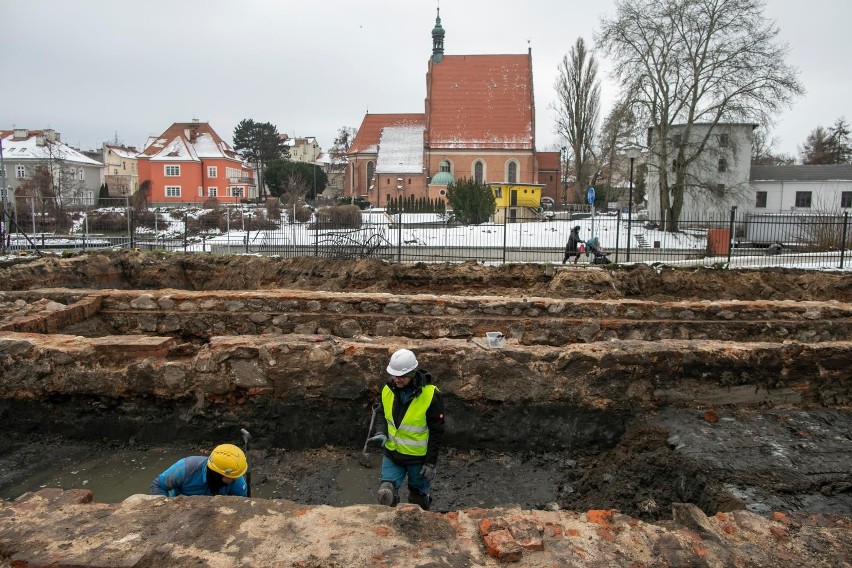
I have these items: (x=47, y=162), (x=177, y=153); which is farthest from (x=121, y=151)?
(x=47, y=162)

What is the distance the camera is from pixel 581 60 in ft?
159

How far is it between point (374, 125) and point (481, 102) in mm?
10982

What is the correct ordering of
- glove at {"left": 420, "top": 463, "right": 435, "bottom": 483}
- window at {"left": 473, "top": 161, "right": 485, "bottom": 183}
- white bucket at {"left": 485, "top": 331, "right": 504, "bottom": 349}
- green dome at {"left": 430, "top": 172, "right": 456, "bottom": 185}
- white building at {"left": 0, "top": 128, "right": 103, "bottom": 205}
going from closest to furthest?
glove at {"left": 420, "top": 463, "right": 435, "bottom": 483} < white bucket at {"left": 485, "top": 331, "right": 504, "bottom": 349} < white building at {"left": 0, "top": 128, "right": 103, "bottom": 205} < green dome at {"left": 430, "top": 172, "right": 456, "bottom": 185} < window at {"left": 473, "top": 161, "right": 485, "bottom": 183}

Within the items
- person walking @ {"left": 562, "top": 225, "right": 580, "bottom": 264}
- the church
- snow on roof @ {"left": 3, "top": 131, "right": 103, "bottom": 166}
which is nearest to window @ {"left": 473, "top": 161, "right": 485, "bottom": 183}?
the church

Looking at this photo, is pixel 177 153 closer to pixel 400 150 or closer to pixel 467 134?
pixel 400 150

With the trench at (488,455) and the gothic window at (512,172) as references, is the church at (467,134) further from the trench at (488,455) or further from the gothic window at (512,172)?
the trench at (488,455)

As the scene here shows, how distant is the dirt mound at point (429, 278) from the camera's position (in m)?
12.8

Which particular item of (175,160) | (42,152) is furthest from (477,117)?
(42,152)

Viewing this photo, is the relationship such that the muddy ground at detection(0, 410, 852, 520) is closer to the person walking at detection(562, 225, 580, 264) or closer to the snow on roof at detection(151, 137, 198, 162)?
the person walking at detection(562, 225, 580, 264)

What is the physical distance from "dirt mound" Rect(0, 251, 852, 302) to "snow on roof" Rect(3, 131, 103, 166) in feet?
129

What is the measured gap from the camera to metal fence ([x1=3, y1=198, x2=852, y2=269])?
1850cm

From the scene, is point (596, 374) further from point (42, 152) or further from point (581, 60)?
point (42, 152)

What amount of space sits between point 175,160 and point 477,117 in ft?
87.8

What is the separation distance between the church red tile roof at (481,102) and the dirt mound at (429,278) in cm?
3663
